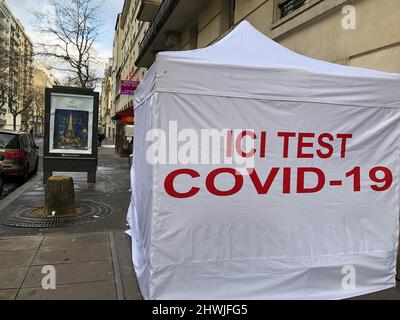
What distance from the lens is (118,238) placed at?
5.77 m

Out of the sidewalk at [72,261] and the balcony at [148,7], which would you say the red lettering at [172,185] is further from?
the balcony at [148,7]

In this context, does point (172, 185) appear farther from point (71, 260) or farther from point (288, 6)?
point (288, 6)

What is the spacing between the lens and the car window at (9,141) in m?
11.0

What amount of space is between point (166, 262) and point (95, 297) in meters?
1.20

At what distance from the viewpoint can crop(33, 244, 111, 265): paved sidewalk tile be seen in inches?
187

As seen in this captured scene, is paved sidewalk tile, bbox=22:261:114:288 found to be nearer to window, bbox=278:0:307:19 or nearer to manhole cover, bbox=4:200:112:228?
manhole cover, bbox=4:200:112:228

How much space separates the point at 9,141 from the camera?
11102 mm

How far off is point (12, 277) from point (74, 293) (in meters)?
0.88

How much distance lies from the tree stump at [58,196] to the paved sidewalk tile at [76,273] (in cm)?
259

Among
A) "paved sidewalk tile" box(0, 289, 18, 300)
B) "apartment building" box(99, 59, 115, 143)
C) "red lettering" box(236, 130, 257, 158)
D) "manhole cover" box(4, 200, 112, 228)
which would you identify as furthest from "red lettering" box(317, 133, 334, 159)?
"apartment building" box(99, 59, 115, 143)

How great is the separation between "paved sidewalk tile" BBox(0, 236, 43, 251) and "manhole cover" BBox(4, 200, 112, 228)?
745 millimetres

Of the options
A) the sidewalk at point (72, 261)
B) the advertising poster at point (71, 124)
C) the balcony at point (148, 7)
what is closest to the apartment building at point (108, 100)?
the balcony at point (148, 7)

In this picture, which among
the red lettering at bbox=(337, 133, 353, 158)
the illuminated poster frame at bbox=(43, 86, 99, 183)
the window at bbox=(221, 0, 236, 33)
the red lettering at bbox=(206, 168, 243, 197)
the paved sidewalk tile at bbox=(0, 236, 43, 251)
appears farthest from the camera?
the window at bbox=(221, 0, 236, 33)

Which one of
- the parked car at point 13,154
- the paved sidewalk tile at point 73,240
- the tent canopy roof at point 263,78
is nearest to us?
the tent canopy roof at point 263,78
